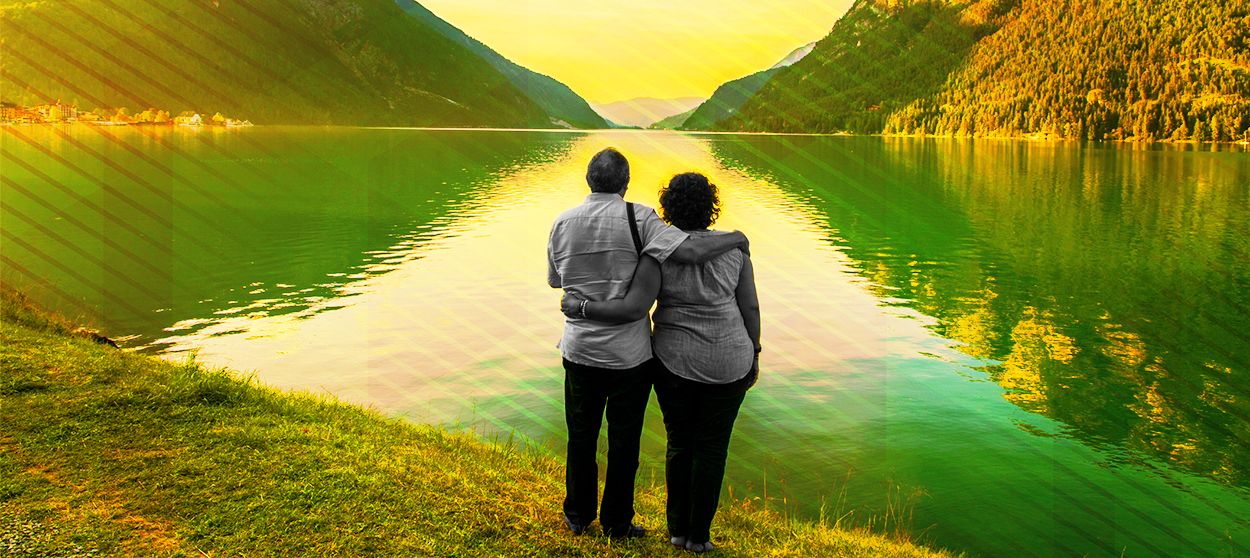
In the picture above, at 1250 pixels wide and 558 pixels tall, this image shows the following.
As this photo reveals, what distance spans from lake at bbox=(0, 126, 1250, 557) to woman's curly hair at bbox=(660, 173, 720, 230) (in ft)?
10.6

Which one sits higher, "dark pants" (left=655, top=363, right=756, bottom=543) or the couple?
the couple

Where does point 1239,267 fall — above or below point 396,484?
below

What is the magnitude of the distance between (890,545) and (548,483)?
12.2 ft

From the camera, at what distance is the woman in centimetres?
673

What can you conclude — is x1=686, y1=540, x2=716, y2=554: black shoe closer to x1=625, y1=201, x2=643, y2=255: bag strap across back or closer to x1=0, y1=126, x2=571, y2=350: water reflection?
x1=625, y1=201, x2=643, y2=255: bag strap across back

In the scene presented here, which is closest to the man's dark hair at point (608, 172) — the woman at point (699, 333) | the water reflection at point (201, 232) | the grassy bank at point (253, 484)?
the woman at point (699, 333)

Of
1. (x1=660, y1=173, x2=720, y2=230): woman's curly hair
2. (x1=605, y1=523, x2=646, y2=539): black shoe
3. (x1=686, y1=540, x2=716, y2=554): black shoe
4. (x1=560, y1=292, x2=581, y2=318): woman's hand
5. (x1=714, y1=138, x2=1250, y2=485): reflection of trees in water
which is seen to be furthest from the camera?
(x1=714, y1=138, x2=1250, y2=485): reflection of trees in water

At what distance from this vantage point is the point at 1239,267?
33594 millimetres

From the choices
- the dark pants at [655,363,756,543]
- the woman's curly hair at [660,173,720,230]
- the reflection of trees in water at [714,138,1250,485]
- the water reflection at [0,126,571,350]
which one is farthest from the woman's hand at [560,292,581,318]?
the water reflection at [0,126,571,350]

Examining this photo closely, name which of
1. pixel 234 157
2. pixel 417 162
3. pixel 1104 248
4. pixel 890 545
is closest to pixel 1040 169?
pixel 1104 248

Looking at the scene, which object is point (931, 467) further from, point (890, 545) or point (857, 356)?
point (857, 356)

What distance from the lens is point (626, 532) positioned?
7582 mm

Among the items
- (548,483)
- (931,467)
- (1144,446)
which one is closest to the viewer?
(548,483)

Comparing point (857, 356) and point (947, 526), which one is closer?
point (947, 526)
